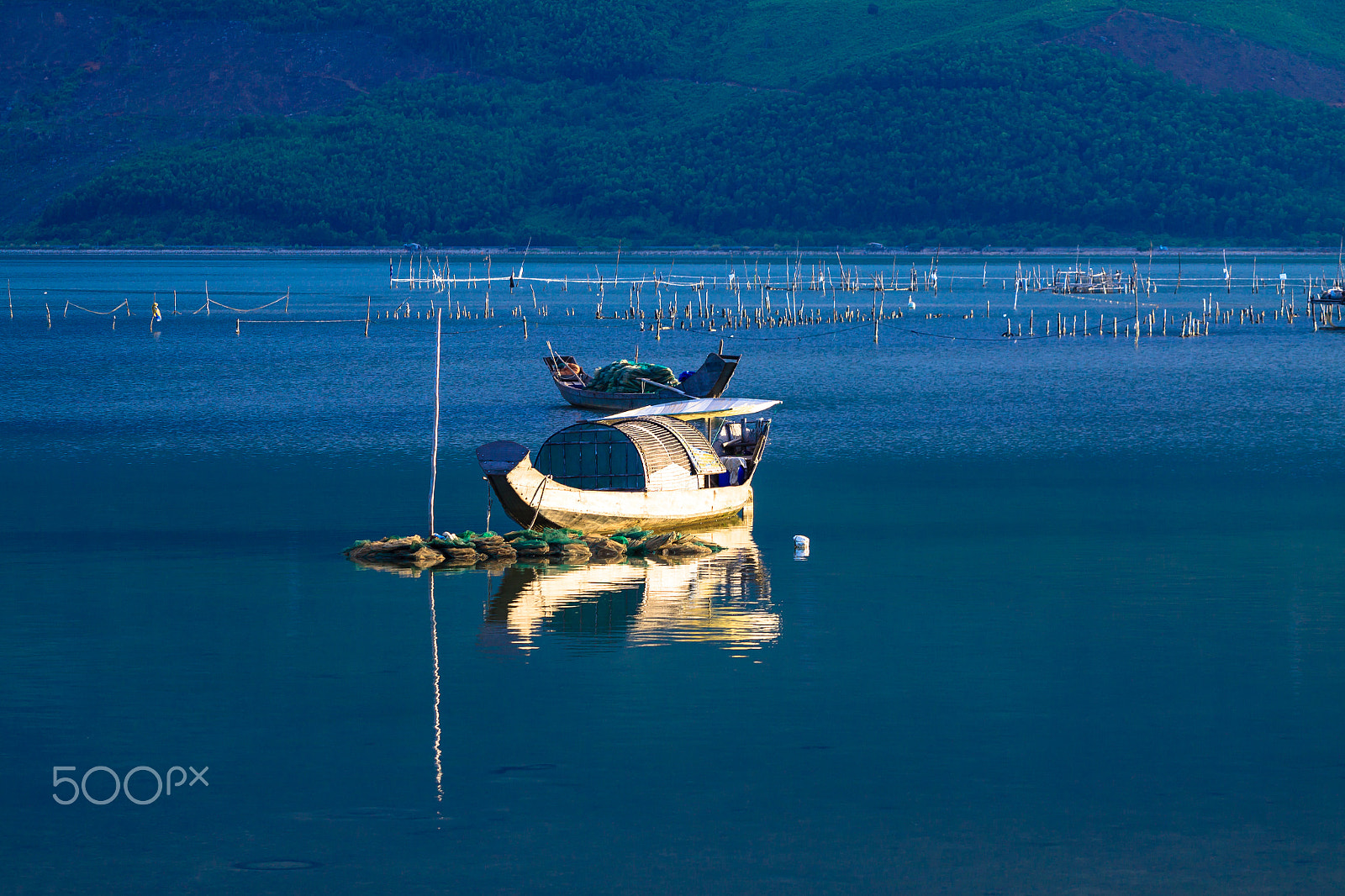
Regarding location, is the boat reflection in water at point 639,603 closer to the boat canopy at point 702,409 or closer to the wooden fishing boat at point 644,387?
the boat canopy at point 702,409

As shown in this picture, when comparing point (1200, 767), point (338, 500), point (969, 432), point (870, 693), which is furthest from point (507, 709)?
point (969, 432)

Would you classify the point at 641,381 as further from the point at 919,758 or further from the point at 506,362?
the point at 919,758

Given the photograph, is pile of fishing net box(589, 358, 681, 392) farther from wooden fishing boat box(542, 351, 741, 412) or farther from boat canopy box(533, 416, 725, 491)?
boat canopy box(533, 416, 725, 491)

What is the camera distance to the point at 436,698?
1858 cm

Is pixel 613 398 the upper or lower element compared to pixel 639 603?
upper

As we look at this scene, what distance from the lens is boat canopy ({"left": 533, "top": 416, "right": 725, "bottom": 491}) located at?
28531mm

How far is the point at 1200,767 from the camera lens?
16109 millimetres

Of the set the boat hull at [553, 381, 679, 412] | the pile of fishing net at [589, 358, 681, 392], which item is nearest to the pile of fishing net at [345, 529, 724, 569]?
the boat hull at [553, 381, 679, 412]

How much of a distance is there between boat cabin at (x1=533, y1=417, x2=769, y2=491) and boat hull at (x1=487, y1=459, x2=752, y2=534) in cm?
28

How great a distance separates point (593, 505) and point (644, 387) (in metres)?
22.3

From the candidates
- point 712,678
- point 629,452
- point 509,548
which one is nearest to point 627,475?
point 629,452

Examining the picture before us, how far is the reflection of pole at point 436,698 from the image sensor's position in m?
15.6

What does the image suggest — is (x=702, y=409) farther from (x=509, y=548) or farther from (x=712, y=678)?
(x=712, y=678)

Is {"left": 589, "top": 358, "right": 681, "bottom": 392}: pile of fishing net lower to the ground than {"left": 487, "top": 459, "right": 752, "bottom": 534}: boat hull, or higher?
higher
